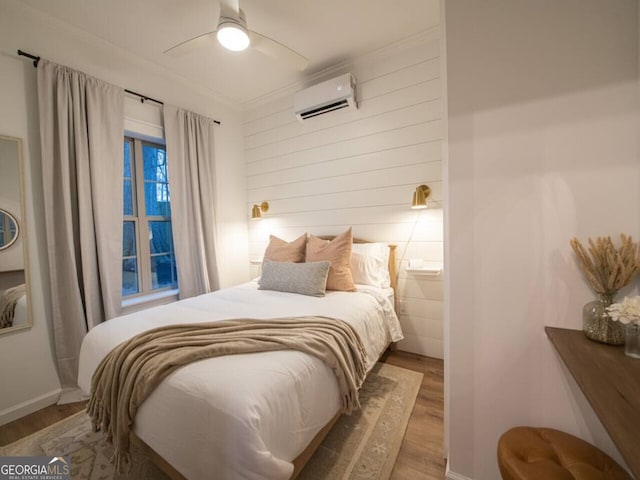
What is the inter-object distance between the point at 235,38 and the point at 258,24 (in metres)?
0.59

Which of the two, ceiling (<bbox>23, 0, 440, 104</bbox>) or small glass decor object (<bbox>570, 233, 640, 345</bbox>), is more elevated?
ceiling (<bbox>23, 0, 440, 104</bbox>)

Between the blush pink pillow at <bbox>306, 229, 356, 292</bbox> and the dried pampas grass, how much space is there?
1534 millimetres

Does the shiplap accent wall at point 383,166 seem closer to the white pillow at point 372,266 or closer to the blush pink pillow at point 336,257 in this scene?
the white pillow at point 372,266

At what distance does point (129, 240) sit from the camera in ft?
9.02

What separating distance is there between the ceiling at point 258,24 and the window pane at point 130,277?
2.05 metres

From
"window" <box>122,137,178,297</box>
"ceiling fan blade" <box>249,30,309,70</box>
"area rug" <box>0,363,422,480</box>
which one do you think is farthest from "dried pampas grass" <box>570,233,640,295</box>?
"window" <box>122,137,178,297</box>

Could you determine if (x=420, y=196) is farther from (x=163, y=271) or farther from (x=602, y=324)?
(x=163, y=271)

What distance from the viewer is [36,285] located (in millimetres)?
1950

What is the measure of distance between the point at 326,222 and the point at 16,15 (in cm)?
287

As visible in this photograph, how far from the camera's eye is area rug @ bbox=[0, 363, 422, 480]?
4.44 feet

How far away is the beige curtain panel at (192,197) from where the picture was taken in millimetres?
2764

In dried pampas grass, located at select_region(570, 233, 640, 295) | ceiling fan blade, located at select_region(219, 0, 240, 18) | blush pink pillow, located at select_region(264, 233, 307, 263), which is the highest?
ceiling fan blade, located at select_region(219, 0, 240, 18)

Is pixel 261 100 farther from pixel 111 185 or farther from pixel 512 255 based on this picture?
pixel 512 255

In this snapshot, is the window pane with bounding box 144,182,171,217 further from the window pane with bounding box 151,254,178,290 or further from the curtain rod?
the curtain rod
